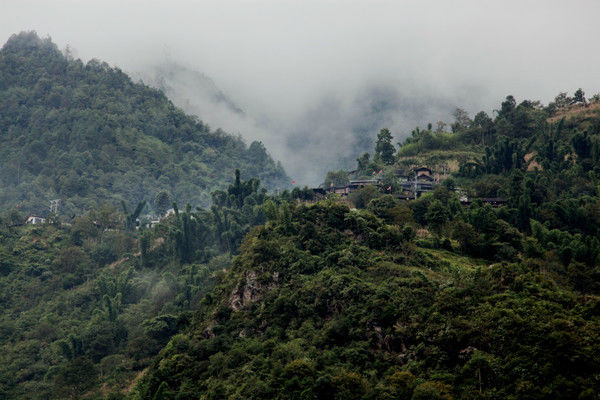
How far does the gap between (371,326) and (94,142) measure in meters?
82.4

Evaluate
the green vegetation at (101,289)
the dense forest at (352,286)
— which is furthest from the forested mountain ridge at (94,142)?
the green vegetation at (101,289)

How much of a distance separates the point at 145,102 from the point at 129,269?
6430cm

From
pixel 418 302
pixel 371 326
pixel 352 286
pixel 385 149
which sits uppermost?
pixel 385 149

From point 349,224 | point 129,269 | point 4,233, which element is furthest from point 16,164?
point 349,224

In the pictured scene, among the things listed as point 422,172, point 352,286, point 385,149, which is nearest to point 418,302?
point 352,286

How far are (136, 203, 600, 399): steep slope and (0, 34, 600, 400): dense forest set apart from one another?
0.09m

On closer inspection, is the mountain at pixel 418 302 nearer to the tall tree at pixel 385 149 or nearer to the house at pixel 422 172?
the house at pixel 422 172

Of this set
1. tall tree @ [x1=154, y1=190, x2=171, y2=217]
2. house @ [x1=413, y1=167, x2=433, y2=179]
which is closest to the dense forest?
tall tree @ [x1=154, y1=190, x2=171, y2=217]

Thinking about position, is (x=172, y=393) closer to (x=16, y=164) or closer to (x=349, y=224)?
(x=349, y=224)

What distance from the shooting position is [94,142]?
10125 cm

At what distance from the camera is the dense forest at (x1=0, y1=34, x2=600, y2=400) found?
25.2m

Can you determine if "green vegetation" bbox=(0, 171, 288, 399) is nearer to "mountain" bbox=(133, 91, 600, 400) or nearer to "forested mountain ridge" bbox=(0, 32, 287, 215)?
"mountain" bbox=(133, 91, 600, 400)

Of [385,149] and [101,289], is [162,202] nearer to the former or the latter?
[101,289]

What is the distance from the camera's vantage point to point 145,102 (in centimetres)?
11381
